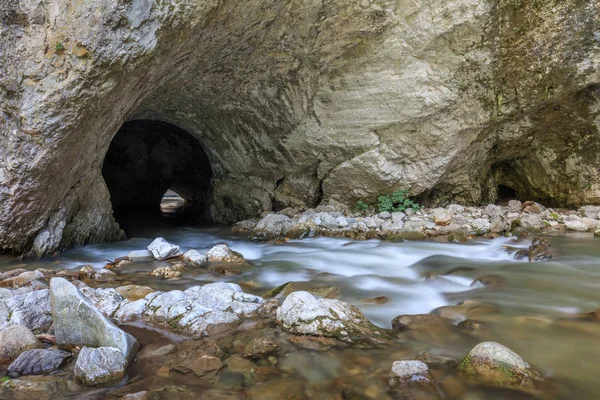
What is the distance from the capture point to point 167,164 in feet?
46.4

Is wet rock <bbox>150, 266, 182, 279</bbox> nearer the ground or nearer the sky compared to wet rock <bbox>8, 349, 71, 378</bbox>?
nearer the ground

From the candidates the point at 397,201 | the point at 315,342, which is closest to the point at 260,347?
the point at 315,342

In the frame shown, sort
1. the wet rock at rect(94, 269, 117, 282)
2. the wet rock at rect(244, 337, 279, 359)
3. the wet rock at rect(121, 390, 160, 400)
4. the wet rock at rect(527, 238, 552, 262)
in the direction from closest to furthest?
1. the wet rock at rect(121, 390, 160, 400)
2. the wet rock at rect(244, 337, 279, 359)
3. the wet rock at rect(94, 269, 117, 282)
4. the wet rock at rect(527, 238, 552, 262)

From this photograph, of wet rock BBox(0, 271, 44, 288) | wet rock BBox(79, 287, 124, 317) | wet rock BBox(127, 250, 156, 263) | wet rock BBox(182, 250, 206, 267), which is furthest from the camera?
wet rock BBox(127, 250, 156, 263)

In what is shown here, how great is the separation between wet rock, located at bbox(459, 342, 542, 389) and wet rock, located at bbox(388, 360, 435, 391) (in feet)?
0.81

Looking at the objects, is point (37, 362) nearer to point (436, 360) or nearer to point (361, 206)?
point (436, 360)

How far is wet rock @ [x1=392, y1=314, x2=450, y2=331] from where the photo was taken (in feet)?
9.15

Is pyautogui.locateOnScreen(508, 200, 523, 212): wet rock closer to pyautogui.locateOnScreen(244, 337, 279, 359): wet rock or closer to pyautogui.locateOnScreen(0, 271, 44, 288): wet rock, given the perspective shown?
pyautogui.locateOnScreen(244, 337, 279, 359): wet rock

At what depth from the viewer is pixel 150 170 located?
565 inches

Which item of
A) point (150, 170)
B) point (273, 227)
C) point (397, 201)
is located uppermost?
point (150, 170)

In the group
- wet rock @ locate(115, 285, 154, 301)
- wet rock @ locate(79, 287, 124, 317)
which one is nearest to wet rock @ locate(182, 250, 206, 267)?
wet rock @ locate(115, 285, 154, 301)

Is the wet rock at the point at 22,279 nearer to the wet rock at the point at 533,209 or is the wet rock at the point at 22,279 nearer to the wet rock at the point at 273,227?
the wet rock at the point at 273,227

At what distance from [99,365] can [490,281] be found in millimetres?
3570

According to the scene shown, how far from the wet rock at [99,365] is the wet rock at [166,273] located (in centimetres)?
213
